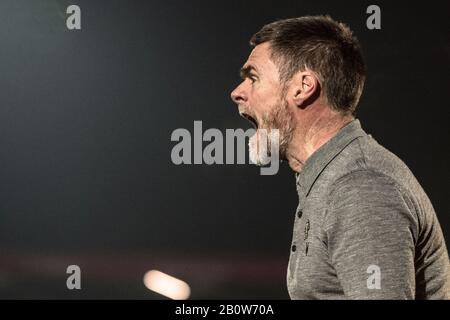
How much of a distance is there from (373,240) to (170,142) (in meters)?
2.00

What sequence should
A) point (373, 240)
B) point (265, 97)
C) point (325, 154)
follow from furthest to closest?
point (265, 97) → point (325, 154) → point (373, 240)

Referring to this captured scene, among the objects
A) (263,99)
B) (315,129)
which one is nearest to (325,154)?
(315,129)

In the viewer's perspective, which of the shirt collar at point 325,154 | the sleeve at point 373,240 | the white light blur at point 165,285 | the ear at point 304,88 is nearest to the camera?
the sleeve at point 373,240

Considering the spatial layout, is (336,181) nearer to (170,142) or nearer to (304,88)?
(304,88)

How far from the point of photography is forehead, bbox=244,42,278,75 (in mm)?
1173

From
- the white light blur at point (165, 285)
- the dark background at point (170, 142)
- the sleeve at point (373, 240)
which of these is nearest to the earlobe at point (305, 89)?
the sleeve at point (373, 240)

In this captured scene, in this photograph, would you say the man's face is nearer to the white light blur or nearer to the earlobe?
the earlobe

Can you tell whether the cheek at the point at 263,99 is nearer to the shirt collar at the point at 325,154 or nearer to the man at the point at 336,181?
the man at the point at 336,181

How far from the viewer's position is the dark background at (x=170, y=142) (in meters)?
2.77

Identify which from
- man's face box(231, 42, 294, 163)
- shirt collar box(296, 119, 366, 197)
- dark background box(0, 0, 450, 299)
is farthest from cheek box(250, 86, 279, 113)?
dark background box(0, 0, 450, 299)

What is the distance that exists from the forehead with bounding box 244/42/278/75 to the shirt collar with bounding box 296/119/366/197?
0.18 meters

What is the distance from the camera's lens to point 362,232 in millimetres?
853
